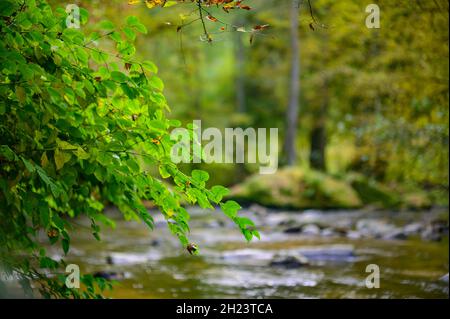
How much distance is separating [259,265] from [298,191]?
1016 cm

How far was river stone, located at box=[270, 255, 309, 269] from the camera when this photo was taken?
25.4 feet

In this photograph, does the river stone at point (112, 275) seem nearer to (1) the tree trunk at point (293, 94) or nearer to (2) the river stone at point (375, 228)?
(2) the river stone at point (375, 228)

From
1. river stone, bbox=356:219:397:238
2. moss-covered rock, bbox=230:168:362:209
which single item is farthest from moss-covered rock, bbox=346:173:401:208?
river stone, bbox=356:219:397:238

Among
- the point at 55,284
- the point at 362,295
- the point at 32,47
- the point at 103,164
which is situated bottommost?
the point at 362,295

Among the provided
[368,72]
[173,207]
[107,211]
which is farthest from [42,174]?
[368,72]

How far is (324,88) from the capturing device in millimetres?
22750

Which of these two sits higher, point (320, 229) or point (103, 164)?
point (103, 164)

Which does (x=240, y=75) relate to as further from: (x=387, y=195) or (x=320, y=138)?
(x=387, y=195)

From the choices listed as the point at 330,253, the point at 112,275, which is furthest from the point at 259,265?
the point at 112,275

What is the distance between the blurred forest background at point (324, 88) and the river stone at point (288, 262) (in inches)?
88.4

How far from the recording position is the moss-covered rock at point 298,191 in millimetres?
17141

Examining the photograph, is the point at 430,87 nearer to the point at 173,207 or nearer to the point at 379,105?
the point at 173,207

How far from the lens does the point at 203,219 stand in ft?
46.1

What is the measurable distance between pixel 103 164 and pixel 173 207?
16.0 inches
